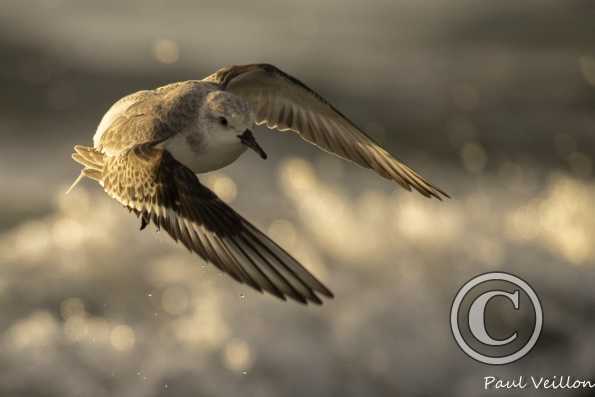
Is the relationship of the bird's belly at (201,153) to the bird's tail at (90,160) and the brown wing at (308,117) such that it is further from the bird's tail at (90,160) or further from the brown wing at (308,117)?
the brown wing at (308,117)

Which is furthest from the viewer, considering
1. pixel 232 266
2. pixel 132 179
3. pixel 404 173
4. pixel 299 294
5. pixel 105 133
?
pixel 404 173

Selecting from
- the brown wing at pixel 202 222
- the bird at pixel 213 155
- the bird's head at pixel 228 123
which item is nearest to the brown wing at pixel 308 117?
the bird at pixel 213 155

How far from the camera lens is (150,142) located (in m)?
7.94

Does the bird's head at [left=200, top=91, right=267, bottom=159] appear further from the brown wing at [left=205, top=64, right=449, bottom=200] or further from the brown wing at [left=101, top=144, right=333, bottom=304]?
the brown wing at [left=205, top=64, right=449, bottom=200]

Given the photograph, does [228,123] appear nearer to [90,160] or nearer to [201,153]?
[201,153]

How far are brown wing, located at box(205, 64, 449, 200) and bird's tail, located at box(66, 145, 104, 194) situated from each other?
4.53 ft

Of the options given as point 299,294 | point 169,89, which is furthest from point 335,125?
point 299,294

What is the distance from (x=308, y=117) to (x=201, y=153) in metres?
1.88

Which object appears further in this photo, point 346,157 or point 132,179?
point 346,157

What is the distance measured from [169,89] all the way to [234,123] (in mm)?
958

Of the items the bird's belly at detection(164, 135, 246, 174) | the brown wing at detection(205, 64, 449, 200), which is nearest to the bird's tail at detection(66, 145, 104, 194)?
the bird's belly at detection(164, 135, 246, 174)

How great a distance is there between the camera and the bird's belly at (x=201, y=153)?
800 cm

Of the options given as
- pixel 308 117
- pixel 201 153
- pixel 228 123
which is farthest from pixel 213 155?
pixel 308 117

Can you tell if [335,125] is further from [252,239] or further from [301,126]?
[252,239]
